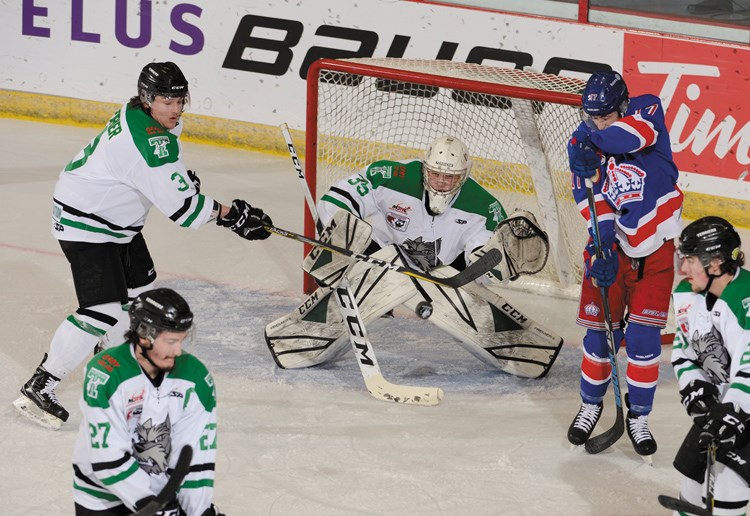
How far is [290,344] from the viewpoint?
4.23 meters

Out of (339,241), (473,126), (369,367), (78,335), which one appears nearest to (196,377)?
(78,335)

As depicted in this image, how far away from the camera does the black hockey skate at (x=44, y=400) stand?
12.0 feet

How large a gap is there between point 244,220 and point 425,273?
65 centimetres

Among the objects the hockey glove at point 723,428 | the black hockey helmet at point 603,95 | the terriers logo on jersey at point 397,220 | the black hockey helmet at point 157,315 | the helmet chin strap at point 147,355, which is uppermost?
the black hockey helmet at point 603,95

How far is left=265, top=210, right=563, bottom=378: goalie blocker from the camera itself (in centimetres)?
414

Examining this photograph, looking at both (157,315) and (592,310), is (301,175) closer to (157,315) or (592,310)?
(592,310)

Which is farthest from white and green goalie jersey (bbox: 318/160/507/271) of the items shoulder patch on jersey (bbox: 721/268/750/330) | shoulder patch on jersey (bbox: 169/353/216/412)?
shoulder patch on jersey (bbox: 169/353/216/412)

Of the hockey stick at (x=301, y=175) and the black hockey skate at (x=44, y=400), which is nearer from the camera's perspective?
the black hockey skate at (x=44, y=400)

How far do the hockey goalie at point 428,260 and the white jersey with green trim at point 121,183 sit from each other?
2.27ft

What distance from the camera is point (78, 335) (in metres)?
3.64

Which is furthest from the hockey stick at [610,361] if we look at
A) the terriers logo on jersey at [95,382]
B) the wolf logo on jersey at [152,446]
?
the terriers logo on jersey at [95,382]

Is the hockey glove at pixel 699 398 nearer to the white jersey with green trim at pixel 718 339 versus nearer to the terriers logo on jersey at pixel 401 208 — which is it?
the white jersey with green trim at pixel 718 339

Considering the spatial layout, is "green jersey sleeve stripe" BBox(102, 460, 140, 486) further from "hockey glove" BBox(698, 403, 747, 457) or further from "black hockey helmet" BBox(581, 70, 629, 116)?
"black hockey helmet" BBox(581, 70, 629, 116)

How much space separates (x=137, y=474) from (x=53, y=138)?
15.7 feet
